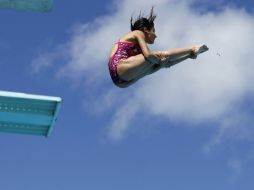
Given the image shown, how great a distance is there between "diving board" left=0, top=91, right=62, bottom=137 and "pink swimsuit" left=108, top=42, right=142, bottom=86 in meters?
1.66

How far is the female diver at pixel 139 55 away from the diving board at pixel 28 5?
153 centimetres

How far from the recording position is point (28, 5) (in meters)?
12.1

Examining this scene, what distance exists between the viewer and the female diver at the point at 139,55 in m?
11.2

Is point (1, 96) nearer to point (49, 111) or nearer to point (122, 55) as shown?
point (49, 111)

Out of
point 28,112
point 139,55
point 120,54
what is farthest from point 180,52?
point 28,112

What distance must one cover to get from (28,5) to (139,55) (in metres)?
2.47

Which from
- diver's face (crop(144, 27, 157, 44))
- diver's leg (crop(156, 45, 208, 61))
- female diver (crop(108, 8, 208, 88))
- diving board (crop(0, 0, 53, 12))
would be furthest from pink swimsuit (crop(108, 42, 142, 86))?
diving board (crop(0, 0, 53, 12))

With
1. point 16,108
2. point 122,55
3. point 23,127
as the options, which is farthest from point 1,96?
point 122,55

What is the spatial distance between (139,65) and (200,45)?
1.13 m

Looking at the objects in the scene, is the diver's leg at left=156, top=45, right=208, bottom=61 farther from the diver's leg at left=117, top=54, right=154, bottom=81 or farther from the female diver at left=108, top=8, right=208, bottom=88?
the diver's leg at left=117, top=54, right=154, bottom=81

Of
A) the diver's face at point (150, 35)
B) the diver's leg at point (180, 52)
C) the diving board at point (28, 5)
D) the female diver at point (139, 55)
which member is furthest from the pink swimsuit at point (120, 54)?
the diving board at point (28, 5)

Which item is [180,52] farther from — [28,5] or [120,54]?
[28,5]

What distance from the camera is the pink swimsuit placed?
37.6 feet

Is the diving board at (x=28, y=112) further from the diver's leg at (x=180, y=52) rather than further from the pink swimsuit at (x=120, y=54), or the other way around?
the diver's leg at (x=180, y=52)
